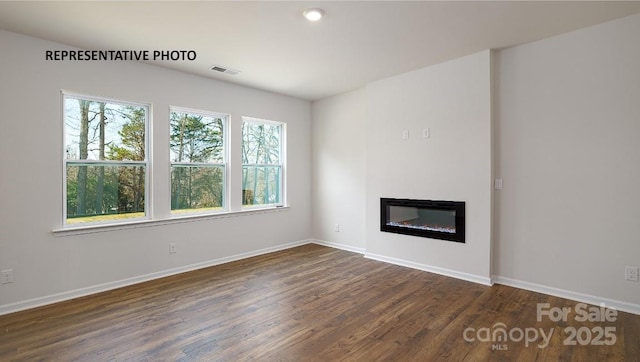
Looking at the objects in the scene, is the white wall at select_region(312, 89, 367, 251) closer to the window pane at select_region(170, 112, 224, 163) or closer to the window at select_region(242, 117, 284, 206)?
the window at select_region(242, 117, 284, 206)

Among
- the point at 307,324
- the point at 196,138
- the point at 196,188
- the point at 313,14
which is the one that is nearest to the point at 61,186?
the point at 196,188

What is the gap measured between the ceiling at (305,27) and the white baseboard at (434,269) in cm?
261

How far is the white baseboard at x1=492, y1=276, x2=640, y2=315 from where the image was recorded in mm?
2883

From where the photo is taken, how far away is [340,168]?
5465mm

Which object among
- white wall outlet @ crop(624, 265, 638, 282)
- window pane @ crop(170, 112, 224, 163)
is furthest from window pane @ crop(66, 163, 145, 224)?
white wall outlet @ crop(624, 265, 638, 282)

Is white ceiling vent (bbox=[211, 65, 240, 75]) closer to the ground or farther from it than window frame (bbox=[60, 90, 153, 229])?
farther from it

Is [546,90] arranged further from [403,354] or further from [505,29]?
[403,354]

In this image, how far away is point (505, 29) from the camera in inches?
119

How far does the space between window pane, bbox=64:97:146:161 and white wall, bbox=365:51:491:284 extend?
3.13 meters

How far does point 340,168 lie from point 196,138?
93.6 inches

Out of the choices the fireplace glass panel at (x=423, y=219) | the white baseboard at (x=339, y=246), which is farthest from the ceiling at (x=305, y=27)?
the white baseboard at (x=339, y=246)

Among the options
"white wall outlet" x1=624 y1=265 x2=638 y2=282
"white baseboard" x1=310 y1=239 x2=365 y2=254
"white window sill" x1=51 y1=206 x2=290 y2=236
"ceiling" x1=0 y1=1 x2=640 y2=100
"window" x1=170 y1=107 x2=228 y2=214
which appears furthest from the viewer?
"white baseboard" x1=310 y1=239 x2=365 y2=254

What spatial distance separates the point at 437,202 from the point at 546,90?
1.67 meters

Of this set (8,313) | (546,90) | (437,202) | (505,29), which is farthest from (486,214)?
(8,313)
